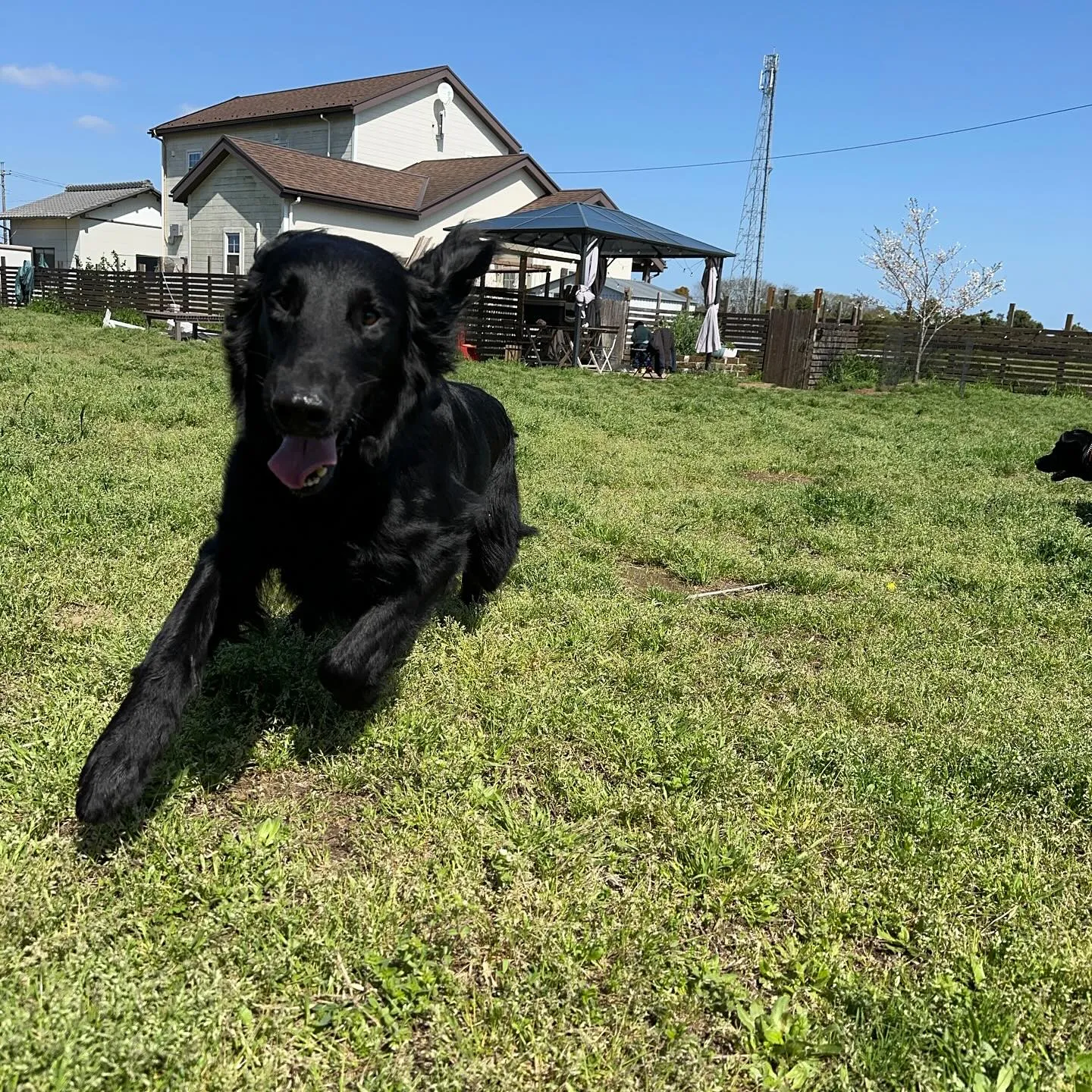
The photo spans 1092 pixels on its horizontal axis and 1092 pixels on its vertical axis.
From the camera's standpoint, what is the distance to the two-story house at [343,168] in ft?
85.5

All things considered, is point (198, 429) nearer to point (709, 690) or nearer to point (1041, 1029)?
point (709, 690)

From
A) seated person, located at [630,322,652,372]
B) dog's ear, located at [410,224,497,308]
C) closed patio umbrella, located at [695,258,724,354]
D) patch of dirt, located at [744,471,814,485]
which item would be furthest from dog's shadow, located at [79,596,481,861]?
closed patio umbrella, located at [695,258,724,354]

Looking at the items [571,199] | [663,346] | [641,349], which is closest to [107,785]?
[663,346]

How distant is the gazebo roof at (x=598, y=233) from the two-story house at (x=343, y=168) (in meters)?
4.55

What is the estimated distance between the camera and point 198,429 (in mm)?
7691

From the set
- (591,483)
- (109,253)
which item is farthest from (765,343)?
(109,253)

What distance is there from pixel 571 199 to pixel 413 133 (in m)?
6.56

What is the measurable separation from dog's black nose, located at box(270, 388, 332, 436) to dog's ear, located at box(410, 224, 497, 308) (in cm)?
98

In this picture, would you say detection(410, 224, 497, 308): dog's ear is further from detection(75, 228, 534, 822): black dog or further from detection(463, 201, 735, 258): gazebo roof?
detection(463, 201, 735, 258): gazebo roof

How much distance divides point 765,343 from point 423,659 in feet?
65.8

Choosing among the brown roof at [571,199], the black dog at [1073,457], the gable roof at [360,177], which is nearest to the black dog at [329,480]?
the black dog at [1073,457]

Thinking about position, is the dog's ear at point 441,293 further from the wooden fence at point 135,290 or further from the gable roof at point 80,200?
the gable roof at point 80,200

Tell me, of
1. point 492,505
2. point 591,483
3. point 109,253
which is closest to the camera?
point 492,505

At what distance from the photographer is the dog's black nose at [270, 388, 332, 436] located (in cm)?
224
